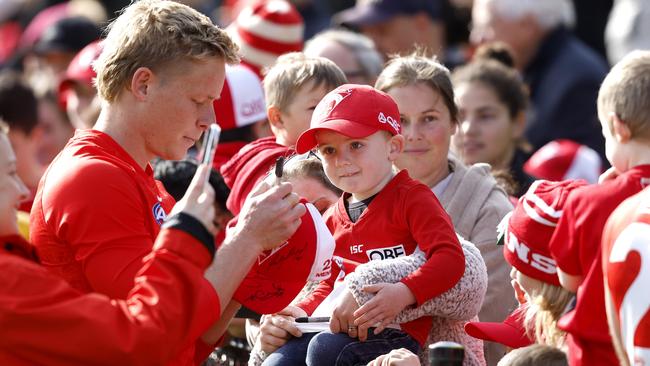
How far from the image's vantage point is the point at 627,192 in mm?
3873

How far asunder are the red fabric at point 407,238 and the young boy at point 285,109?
635 millimetres

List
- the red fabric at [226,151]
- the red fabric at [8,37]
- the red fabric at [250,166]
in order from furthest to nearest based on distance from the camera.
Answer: the red fabric at [8,37]
the red fabric at [226,151]
the red fabric at [250,166]

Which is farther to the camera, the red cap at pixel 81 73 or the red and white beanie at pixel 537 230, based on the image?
the red cap at pixel 81 73

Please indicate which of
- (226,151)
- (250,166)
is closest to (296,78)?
(250,166)

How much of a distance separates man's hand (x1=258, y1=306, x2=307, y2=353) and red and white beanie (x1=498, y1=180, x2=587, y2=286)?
875mm

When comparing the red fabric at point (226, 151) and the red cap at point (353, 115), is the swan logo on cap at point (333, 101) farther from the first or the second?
the red fabric at point (226, 151)

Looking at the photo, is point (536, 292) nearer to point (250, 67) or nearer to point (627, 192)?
point (627, 192)

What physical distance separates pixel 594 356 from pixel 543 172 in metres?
3.99

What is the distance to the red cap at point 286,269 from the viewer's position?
4336 millimetres

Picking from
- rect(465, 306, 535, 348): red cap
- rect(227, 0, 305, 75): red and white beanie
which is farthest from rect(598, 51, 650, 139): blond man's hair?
rect(227, 0, 305, 75): red and white beanie

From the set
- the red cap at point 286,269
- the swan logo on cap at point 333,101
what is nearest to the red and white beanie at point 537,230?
the red cap at point 286,269

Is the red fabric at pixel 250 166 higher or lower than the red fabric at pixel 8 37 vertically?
higher

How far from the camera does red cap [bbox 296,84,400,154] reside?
4531 millimetres

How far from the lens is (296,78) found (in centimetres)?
544
